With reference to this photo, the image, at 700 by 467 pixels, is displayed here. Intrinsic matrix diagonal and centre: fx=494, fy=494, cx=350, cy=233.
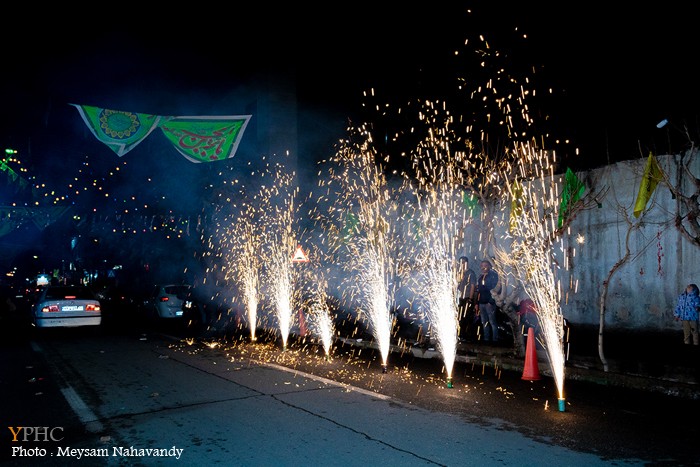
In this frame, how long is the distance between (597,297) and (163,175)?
22.1 meters

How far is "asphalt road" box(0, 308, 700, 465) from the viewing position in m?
4.47

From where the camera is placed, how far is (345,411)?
577 centimetres

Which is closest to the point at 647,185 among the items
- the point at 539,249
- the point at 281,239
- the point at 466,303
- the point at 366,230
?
the point at 539,249

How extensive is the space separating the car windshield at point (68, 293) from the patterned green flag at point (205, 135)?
5694 mm

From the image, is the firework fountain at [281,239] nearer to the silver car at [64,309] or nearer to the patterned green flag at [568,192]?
the silver car at [64,309]

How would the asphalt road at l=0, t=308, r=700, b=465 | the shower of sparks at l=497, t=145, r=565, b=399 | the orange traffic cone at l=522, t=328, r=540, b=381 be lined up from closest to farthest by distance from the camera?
1. the asphalt road at l=0, t=308, r=700, b=465
2. the orange traffic cone at l=522, t=328, r=540, b=381
3. the shower of sparks at l=497, t=145, r=565, b=399

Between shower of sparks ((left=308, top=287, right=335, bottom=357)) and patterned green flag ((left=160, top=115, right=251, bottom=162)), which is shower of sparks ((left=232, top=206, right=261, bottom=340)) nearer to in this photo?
shower of sparks ((left=308, top=287, right=335, bottom=357))

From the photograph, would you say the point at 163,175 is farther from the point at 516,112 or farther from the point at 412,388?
the point at 412,388

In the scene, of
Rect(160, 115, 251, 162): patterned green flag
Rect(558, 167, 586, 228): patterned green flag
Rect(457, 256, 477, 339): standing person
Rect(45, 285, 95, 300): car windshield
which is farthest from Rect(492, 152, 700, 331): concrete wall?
Rect(45, 285, 95, 300): car windshield

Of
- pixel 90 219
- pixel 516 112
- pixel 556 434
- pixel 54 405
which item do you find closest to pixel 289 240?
pixel 516 112

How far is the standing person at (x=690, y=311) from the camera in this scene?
10095mm

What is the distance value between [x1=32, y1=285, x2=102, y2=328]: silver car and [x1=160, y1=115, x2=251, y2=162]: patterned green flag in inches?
220

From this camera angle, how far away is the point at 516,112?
12883 mm

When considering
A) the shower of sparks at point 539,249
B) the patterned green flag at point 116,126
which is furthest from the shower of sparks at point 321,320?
the patterned green flag at point 116,126
